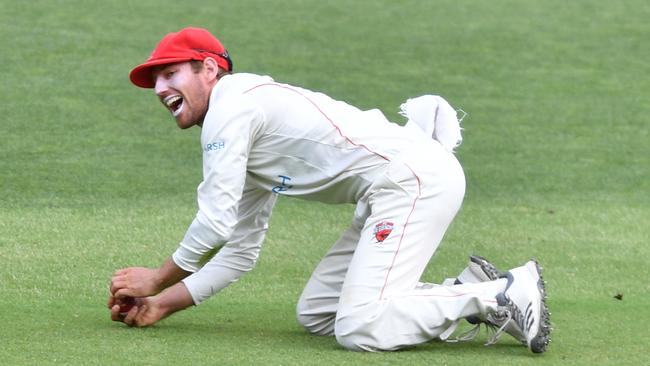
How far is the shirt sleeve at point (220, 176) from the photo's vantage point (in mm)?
4816

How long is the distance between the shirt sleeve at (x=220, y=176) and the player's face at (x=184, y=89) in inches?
7.4

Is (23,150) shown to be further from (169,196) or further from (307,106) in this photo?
(307,106)

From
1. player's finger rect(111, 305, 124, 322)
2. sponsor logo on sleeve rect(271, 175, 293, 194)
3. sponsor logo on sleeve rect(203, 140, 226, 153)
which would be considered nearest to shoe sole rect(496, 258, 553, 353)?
sponsor logo on sleeve rect(271, 175, 293, 194)

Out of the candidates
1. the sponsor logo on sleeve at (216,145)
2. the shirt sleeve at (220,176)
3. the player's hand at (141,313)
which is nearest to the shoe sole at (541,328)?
the shirt sleeve at (220,176)

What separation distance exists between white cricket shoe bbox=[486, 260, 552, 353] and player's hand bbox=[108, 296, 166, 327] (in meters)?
1.43

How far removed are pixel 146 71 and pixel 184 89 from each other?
0.24m

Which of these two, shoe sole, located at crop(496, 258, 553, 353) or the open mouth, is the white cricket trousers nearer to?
shoe sole, located at crop(496, 258, 553, 353)

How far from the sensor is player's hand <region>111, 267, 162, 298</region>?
5023 millimetres

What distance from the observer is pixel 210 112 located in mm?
4918

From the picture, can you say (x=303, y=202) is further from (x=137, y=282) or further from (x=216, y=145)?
(x=216, y=145)

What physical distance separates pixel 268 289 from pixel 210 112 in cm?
172

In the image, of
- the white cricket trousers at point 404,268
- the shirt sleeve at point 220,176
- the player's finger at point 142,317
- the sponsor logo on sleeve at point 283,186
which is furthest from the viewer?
the player's finger at point 142,317

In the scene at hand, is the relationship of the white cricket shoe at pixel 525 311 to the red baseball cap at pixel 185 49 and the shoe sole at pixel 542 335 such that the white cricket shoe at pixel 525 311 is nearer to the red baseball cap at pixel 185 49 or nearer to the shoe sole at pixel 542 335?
the shoe sole at pixel 542 335

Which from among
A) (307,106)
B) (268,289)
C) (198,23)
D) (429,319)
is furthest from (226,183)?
(198,23)
